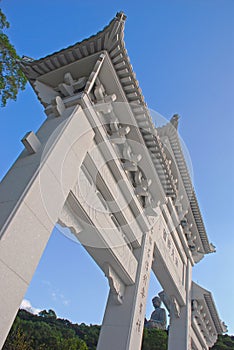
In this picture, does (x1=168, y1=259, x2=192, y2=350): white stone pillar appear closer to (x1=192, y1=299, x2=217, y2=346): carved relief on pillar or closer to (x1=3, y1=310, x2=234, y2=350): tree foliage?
(x1=192, y1=299, x2=217, y2=346): carved relief on pillar

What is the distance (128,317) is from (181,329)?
4.63 m

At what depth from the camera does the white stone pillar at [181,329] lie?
8548mm

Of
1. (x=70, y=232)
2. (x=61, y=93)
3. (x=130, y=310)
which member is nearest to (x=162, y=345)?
(x=130, y=310)

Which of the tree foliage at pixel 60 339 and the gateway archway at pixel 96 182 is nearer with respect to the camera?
the gateway archway at pixel 96 182

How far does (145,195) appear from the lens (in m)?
6.42

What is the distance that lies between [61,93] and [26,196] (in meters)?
2.61

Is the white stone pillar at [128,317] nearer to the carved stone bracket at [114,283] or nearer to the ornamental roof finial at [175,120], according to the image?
the carved stone bracket at [114,283]

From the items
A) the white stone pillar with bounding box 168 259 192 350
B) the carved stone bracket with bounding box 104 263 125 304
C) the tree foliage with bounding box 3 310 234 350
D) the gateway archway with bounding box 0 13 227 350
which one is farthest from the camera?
the tree foliage with bounding box 3 310 234 350

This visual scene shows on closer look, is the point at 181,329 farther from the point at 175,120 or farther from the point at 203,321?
the point at 175,120

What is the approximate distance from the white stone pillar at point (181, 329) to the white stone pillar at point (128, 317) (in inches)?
153

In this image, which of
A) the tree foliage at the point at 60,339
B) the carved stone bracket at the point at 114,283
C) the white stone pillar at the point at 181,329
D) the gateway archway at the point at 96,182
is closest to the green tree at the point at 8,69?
the gateway archway at the point at 96,182

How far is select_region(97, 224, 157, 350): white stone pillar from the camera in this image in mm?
4977

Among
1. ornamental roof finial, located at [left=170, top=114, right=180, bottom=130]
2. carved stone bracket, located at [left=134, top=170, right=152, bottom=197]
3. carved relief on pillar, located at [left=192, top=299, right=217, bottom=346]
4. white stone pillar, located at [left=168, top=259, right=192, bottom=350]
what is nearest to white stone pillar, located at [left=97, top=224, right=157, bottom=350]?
carved stone bracket, located at [left=134, top=170, right=152, bottom=197]

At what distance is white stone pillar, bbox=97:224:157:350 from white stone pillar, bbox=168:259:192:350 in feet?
12.7
